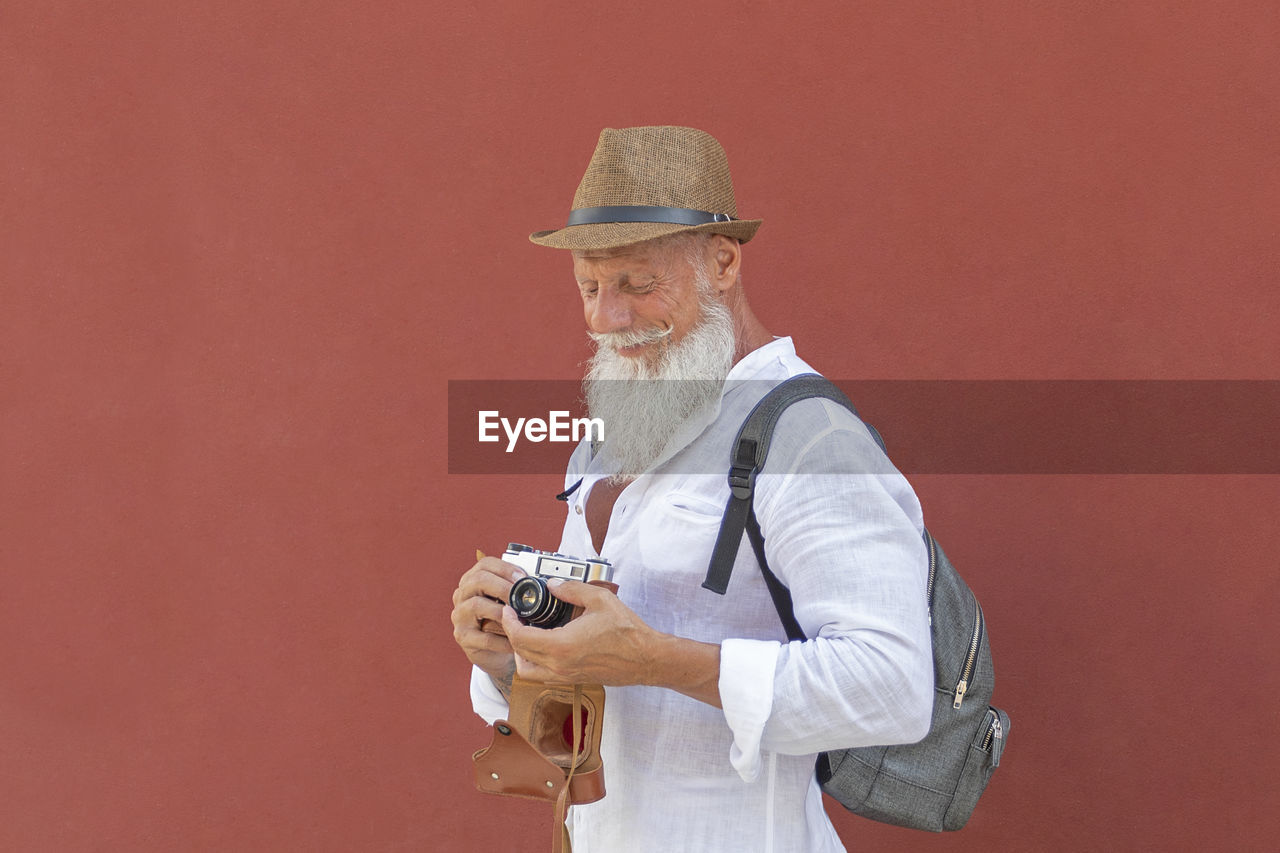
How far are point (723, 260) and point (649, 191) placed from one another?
16 centimetres

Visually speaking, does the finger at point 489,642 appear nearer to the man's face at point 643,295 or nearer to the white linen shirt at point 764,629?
the white linen shirt at point 764,629

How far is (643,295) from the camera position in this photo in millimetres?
1608

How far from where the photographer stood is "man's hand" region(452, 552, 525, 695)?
1523 millimetres

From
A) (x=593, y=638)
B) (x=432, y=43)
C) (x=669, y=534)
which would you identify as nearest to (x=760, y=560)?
(x=669, y=534)

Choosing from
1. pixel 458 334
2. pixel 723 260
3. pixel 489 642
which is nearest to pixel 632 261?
pixel 723 260

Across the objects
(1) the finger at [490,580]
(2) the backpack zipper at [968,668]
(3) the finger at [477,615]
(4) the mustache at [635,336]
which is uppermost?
(4) the mustache at [635,336]

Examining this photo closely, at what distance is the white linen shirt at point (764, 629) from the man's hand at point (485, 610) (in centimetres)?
13

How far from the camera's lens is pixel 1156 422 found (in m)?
2.21

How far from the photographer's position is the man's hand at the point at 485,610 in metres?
1.52

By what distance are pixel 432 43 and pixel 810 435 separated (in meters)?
1.57

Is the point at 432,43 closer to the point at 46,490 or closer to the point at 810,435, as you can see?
the point at 46,490

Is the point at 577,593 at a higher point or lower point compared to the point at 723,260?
lower

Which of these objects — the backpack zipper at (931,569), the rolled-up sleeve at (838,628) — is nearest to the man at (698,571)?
the rolled-up sleeve at (838,628)
